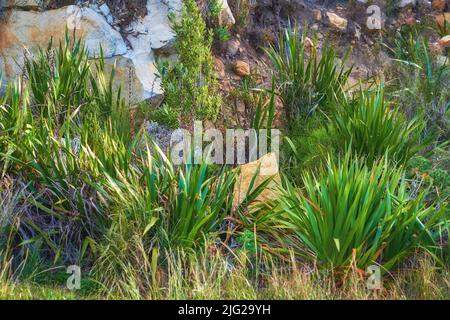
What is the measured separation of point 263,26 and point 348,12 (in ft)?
4.90

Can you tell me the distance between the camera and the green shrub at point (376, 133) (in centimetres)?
714

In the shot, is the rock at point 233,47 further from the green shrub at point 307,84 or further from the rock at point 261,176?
the rock at point 261,176

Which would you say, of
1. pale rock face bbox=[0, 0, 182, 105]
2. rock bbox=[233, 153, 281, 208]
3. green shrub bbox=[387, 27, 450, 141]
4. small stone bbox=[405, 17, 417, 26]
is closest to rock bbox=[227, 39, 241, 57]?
pale rock face bbox=[0, 0, 182, 105]

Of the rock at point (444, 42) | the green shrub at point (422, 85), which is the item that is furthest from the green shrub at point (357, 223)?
the rock at point (444, 42)

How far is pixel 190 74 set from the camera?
8172 millimetres

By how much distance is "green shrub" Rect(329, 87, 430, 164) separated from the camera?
714 cm

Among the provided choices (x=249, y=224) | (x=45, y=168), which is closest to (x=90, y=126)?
(x=45, y=168)

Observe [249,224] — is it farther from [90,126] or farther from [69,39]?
[69,39]

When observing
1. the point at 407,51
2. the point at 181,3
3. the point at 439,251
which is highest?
the point at 181,3

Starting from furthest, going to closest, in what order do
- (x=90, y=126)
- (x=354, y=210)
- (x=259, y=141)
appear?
(x=259, y=141) → (x=90, y=126) → (x=354, y=210)

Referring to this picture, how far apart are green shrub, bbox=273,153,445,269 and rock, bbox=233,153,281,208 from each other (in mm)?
653

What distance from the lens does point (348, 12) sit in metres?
10.8

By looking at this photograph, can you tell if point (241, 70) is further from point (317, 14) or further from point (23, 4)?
point (23, 4)

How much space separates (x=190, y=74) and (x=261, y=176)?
6.00 ft
